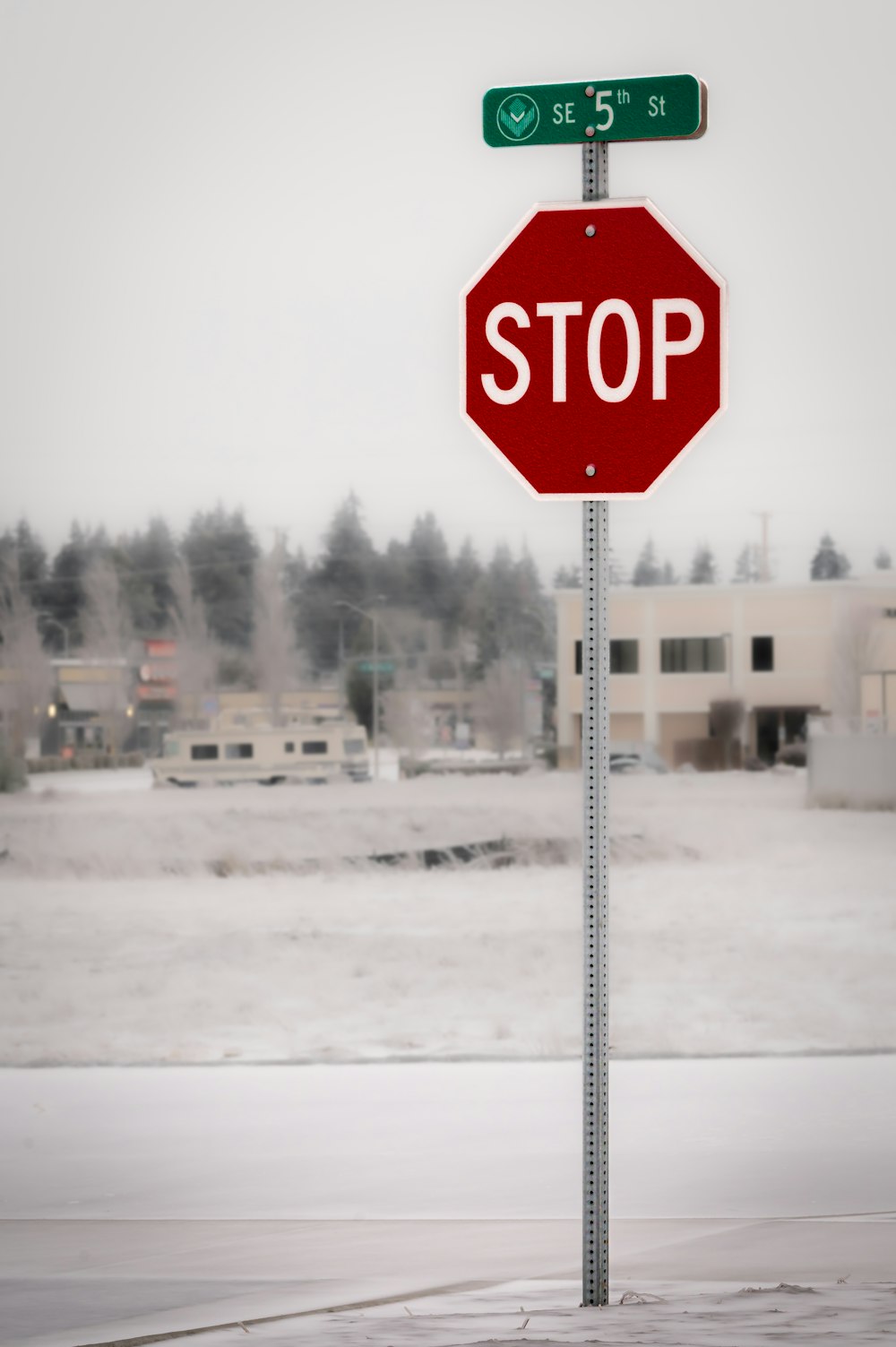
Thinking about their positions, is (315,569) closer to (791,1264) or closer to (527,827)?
(527,827)

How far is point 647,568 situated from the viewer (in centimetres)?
1214

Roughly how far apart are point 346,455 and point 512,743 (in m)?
2.47

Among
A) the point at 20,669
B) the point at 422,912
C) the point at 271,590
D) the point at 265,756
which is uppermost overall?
the point at 271,590

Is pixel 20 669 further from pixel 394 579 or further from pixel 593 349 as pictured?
pixel 593 349

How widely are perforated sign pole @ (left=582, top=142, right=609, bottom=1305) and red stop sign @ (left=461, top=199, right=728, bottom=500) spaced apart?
0.12m

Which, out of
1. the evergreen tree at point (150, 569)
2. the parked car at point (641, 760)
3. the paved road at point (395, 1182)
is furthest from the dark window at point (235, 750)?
the paved road at point (395, 1182)

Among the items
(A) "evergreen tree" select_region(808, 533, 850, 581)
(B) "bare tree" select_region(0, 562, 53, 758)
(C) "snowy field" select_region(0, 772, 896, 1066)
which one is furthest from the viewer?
(B) "bare tree" select_region(0, 562, 53, 758)

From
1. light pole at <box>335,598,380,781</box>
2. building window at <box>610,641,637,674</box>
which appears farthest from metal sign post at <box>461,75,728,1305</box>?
light pole at <box>335,598,380,781</box>

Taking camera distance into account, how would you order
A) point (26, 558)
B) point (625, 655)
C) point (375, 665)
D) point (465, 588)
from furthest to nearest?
point (465, 588), point (26, 558), point (375, 665), point (625, 655)

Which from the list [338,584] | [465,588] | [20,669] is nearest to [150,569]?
[20,669]

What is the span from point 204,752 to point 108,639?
42.2 inches

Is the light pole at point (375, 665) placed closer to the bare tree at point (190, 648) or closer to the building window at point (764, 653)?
the bare tree at point (190, 648)

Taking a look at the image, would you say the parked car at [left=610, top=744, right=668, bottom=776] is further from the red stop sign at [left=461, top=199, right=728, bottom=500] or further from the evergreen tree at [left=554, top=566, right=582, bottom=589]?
the red stop sign at [left=461, top=199, right=728, bottom=500]

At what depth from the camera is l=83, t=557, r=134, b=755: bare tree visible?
12.5 m
